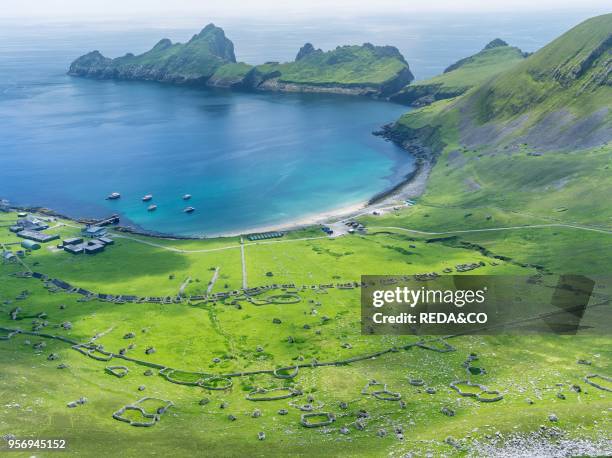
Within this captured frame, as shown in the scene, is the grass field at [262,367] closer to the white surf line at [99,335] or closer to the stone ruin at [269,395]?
the white surf line at [99,335]

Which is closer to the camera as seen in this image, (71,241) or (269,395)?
(269,395)

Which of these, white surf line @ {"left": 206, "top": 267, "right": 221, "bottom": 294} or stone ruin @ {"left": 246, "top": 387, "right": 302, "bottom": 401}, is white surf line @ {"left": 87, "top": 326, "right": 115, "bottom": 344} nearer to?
white surf line @ {"left": 206, "top": 267, "right": 221, "bottom": 294}

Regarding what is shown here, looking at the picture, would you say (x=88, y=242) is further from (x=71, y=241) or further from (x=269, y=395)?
(x=269, y=395)

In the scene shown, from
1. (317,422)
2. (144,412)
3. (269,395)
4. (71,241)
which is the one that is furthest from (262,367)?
(71,241)

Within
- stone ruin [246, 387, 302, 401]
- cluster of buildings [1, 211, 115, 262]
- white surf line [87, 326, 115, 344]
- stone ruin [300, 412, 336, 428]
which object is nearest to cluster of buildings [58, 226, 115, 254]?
cluster of buildings [1, 211, 115, 262]

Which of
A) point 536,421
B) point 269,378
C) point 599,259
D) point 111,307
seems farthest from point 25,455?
point 599,259

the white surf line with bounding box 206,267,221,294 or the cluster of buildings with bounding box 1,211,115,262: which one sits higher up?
the cluster of buildings with bounding box 1,211,115,262

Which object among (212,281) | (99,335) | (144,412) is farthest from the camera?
(212,281)

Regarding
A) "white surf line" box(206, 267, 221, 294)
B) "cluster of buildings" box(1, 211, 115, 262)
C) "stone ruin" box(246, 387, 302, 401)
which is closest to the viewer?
"stone ruin" box(246, 387, 302, 401)

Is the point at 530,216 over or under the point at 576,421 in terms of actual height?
over

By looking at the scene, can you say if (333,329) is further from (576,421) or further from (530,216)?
(530,216)

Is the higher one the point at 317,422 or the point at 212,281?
the point at 212,281
